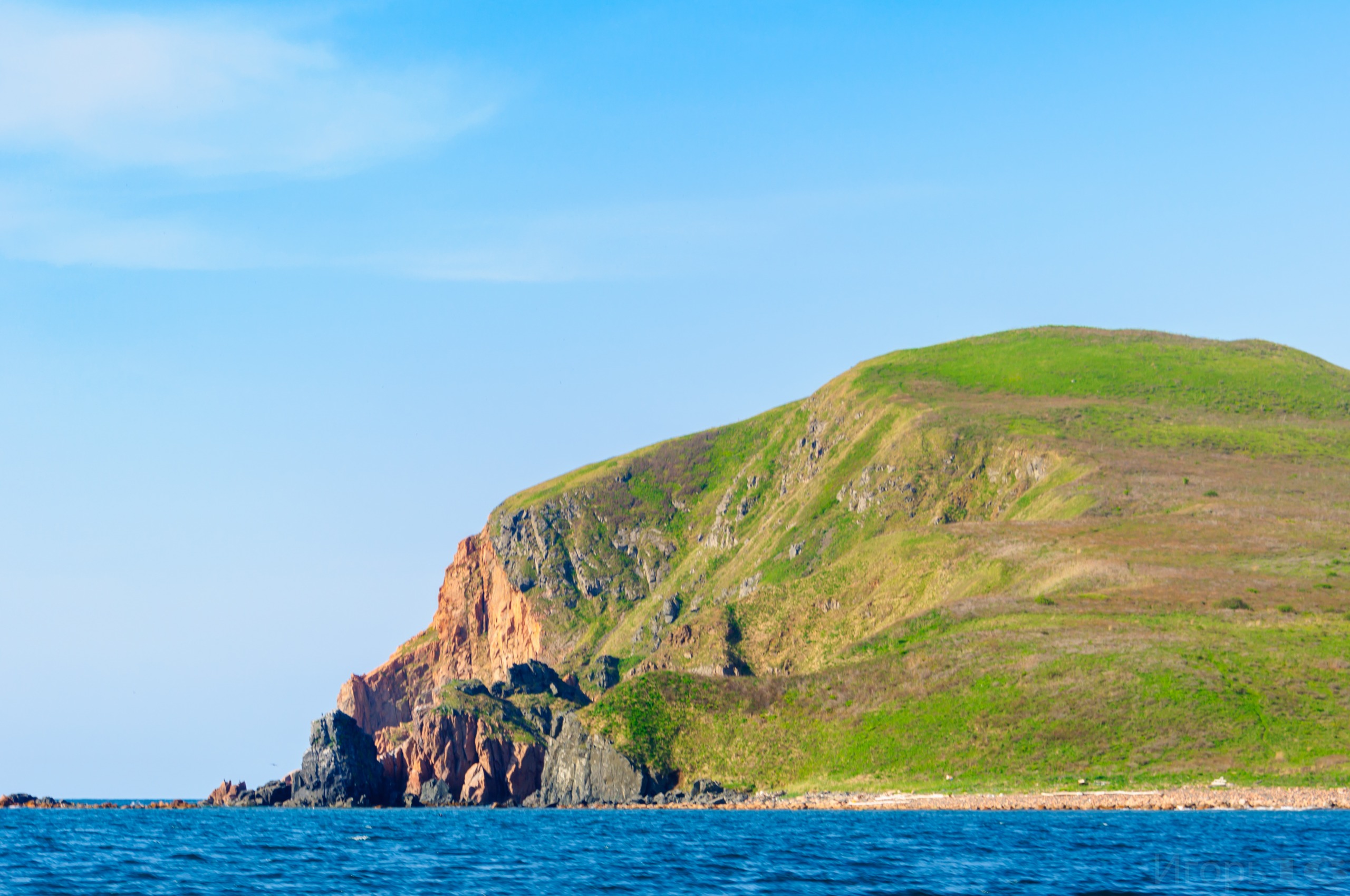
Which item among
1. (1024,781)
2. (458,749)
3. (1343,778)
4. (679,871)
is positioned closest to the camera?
(679,871)

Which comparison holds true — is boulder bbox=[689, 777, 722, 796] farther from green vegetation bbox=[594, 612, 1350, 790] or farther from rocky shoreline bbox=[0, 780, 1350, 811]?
rocky shoreline bbox=[0, 780, 1350, 811]

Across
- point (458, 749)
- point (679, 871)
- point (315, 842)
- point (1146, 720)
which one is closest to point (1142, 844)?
point (679, 871)

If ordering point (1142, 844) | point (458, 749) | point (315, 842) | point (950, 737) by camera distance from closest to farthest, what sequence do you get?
point (1142, 844)
point (315, 842)
point (950, 737)
point (458, 749)

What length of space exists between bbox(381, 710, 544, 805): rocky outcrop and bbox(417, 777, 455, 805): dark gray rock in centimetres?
8

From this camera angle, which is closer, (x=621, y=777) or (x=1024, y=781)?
(x=1024, y=781)

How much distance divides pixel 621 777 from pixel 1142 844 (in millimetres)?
104748

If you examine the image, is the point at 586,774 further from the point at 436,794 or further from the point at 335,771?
the point at 335,771

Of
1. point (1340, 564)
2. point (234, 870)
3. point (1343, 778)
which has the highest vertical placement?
point (1340, 564)

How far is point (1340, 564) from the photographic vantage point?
161125 mm

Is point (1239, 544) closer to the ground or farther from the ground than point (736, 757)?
farther from the ground

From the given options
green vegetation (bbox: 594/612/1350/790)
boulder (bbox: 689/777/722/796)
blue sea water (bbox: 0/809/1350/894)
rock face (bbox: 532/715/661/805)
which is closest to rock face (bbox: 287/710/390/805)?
rock face (bbox: 532/715/661/805)

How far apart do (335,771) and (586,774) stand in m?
43.0

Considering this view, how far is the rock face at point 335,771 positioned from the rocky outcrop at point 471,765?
618 centimetres

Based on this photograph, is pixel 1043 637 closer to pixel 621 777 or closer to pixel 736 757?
pixel 736 757
